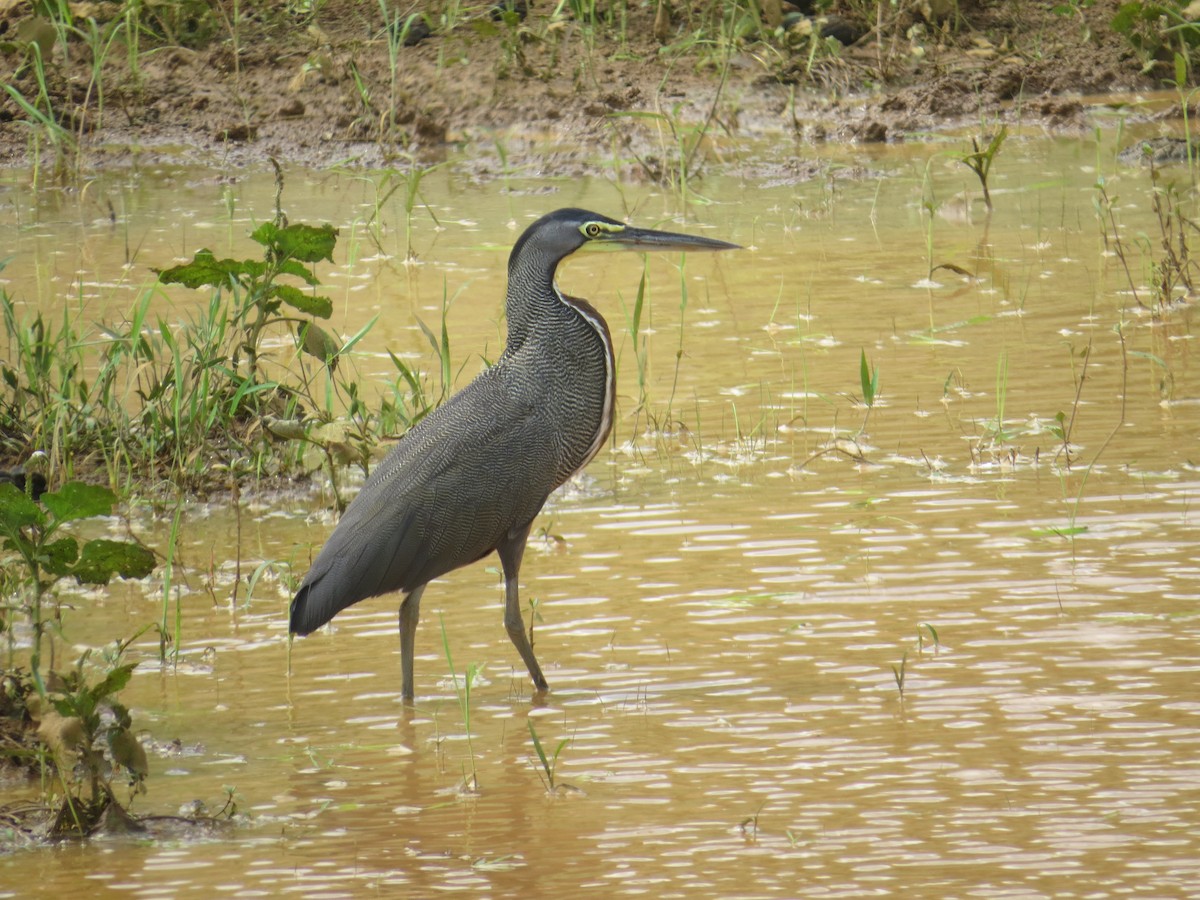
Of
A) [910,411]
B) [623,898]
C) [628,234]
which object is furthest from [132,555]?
[910,411]

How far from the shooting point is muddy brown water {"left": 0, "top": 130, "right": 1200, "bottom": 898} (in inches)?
148

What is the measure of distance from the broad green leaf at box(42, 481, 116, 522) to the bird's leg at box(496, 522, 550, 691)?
1.12 m

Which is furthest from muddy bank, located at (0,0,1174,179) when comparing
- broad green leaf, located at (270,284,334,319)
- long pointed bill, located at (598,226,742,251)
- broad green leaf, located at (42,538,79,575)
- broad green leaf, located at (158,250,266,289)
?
broad green leaf, located at (42,538,79,575)

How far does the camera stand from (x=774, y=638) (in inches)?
192

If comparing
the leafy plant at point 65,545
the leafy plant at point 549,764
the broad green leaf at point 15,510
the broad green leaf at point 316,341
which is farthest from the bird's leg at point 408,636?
the broad green leaf at point 316,341

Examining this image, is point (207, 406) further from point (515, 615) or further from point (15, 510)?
point (15, 510)

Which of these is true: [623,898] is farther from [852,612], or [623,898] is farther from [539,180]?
[539,180]

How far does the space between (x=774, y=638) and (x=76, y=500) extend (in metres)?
1.90

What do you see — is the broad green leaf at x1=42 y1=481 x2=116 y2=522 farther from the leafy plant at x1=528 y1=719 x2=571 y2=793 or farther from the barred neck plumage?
the barred neck plumage

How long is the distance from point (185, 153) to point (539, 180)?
2.57 meters

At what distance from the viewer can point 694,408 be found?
676 cm

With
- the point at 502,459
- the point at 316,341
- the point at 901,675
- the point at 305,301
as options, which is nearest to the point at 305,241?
the point at 305,301

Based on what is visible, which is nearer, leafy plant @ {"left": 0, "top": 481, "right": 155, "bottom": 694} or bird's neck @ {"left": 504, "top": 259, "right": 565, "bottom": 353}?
leafy plant @ {"left": 0, "top": 481, "right": 155, "bottom": 694}

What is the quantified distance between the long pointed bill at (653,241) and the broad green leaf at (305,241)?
128cm
